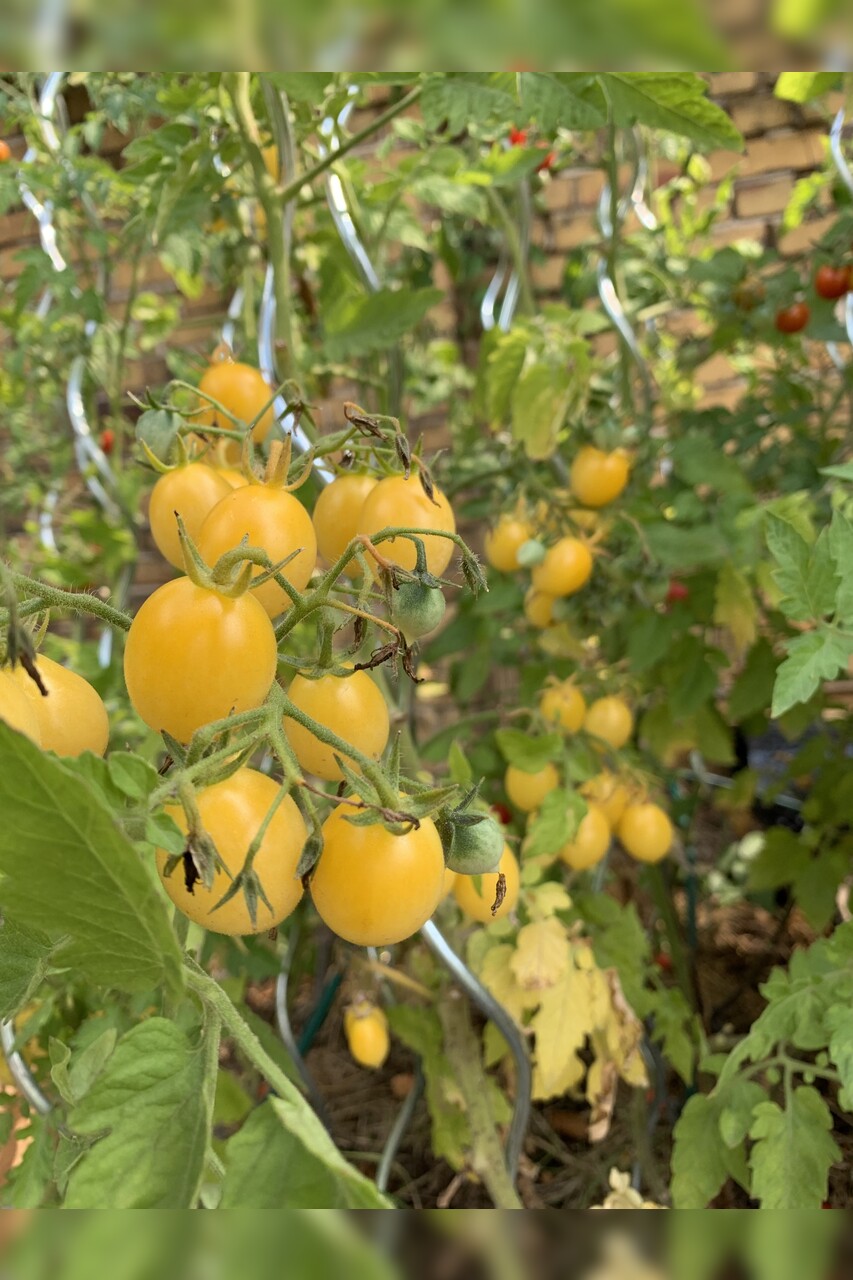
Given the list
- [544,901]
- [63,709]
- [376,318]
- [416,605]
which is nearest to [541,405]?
[376,318]

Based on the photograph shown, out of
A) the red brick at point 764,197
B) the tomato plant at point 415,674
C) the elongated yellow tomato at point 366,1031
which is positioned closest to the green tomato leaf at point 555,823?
the tomato plant at point 415,674

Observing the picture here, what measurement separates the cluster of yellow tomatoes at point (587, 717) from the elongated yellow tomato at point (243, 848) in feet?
1.82

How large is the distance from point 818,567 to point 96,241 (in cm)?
117

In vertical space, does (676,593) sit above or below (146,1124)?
below

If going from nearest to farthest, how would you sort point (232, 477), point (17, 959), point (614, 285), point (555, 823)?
point (17, 959) < point (232, 477) < point (555, 823) < point (614, 285)

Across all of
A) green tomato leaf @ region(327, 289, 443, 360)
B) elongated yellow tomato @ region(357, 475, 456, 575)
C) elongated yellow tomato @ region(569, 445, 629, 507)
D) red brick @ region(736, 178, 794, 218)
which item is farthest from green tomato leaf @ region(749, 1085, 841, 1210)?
red brick @ region(736, 178, 794, 218)

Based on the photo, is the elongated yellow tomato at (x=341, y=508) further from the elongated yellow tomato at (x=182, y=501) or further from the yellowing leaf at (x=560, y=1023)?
the yellowing leaf at (x=560, y=1023)

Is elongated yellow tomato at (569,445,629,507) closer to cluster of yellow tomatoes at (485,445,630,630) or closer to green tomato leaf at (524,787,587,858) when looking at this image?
cluster of yellow tomatoes at (485,445,630,630)

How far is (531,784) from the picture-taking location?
2.80 feet

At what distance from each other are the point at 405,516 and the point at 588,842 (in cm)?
55

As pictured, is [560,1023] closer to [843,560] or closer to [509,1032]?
[509,1032]

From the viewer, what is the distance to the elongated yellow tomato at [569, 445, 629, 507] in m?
0.97

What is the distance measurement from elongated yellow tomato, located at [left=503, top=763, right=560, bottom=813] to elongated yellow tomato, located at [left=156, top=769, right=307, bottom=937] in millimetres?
539

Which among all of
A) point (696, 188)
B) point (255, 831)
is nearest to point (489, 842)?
point (255, 831)
